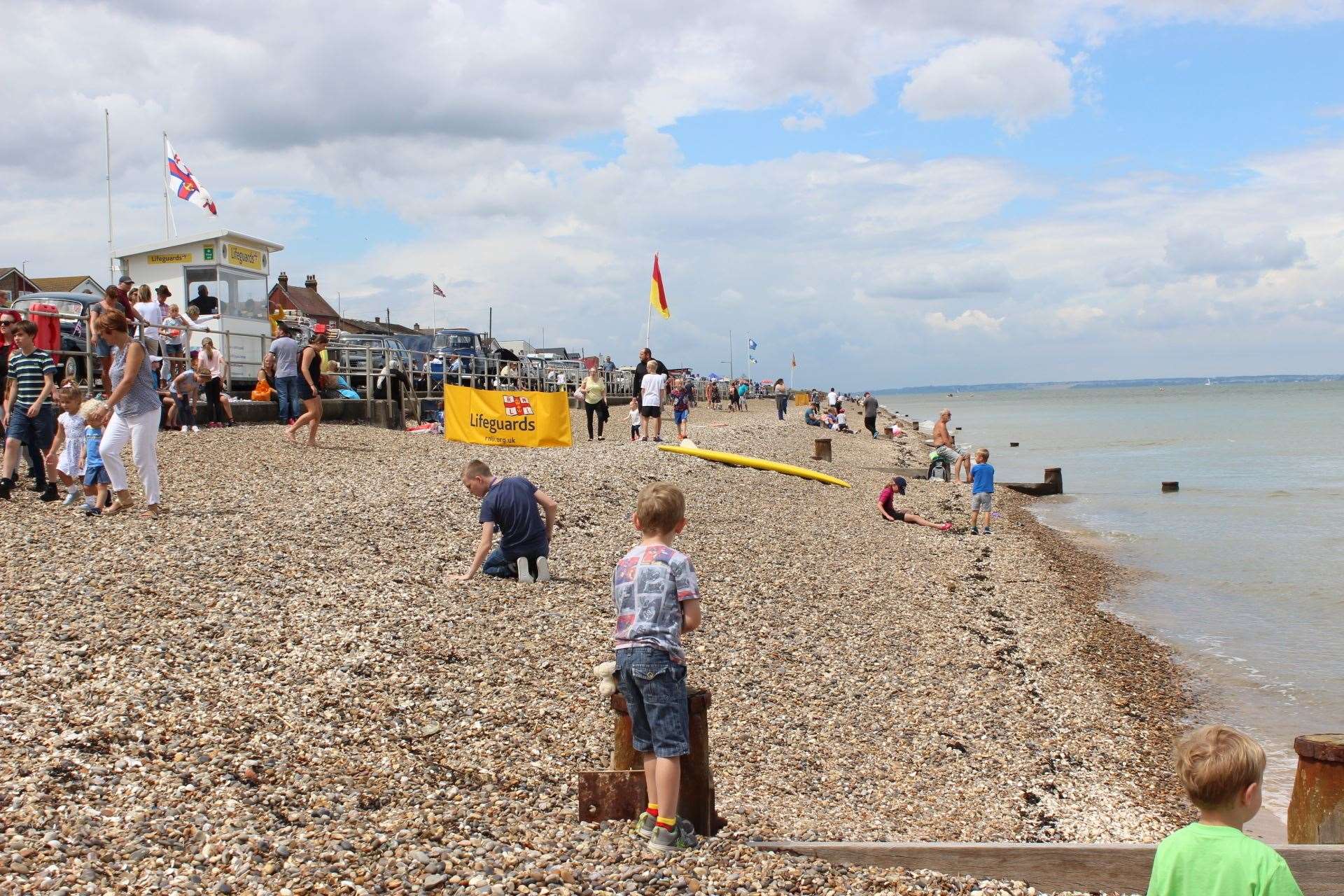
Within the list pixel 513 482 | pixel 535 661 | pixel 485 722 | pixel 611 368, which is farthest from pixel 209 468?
pixel 611 368

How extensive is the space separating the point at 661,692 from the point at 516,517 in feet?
17.1

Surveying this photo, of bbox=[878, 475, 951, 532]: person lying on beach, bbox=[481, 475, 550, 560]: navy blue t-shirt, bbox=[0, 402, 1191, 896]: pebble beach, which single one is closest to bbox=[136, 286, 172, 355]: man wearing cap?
bbox=[0, 402, 1191, 896]: pebble beach

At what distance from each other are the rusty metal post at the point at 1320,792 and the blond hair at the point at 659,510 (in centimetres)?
272

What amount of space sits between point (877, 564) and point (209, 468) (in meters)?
8.04

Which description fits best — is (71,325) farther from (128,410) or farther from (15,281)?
(15,281)

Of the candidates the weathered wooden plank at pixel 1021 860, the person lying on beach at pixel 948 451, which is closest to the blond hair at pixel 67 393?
the weathered wooden plank at pixel 1021 860

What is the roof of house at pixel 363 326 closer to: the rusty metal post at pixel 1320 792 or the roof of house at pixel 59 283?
the roof of house at pixel 59 283

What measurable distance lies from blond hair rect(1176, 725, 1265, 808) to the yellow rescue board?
57.1ft

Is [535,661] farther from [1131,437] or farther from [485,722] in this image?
[1131,437]

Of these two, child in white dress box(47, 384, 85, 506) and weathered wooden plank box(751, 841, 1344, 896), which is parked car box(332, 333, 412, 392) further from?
weathered wooden plank box(751, 841, 1344, 896)

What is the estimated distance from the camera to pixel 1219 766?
9.58 feet

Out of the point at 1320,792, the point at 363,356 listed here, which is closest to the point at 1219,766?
the point at 1320,792

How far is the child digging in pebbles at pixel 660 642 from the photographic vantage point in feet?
13.8

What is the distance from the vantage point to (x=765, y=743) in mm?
6711
